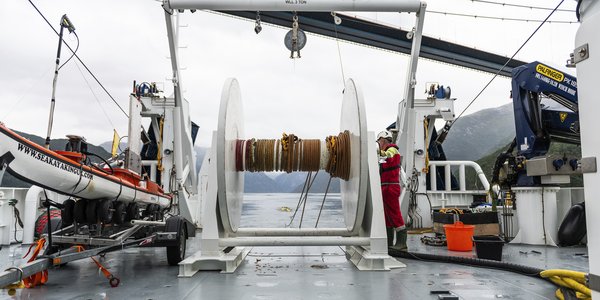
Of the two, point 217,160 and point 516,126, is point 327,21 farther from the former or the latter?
point 217,160

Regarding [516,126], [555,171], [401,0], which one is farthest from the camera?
[516,126]

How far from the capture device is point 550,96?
679cm

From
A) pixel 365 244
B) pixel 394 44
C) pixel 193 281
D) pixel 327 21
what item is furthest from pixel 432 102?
pixel 394 44

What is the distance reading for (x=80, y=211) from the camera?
435 cm

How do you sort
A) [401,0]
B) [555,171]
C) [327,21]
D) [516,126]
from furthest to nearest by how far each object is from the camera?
[327,21]
[516,126]
[401,0]
[555,171]

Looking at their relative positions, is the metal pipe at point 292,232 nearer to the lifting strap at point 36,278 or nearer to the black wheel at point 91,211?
the black wheel at point 91,211

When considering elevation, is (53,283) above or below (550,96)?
below

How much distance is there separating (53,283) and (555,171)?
4.65 m

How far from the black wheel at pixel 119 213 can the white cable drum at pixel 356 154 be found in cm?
272

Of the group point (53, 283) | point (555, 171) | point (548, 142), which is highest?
point (548, 142)

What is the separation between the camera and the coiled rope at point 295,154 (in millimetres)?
5367

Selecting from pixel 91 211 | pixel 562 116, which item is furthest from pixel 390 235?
pixel 91 211

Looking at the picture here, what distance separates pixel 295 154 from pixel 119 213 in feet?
7.10

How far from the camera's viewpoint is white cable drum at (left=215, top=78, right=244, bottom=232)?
4871mm
